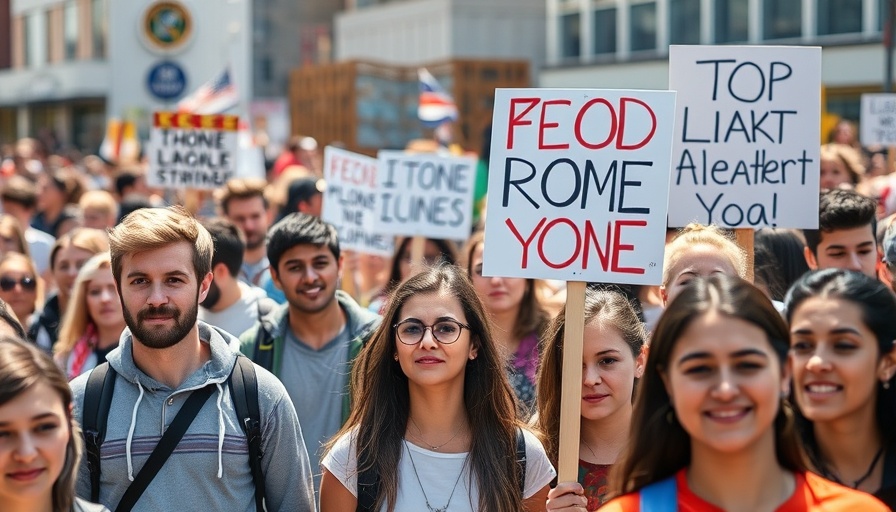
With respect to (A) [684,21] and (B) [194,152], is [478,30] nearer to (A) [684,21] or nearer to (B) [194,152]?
(A) [684,21]

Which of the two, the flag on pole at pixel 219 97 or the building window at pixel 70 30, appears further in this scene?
the building window at pixel 70 30

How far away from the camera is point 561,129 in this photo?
15.2 feet

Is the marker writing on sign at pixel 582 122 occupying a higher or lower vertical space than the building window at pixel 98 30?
lower

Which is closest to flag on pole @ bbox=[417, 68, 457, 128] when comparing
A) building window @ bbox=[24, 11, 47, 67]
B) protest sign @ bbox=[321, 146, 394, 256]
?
protest sign @ bbox=[321, 146, 394, 256]

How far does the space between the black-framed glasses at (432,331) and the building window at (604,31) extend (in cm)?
2817

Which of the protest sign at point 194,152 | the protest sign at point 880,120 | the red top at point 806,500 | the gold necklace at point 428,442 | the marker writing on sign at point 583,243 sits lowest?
the gold necklace at point 428,442

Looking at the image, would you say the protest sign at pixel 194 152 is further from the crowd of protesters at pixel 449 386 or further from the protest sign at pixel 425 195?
the crowd of protesters at pixel 449 386

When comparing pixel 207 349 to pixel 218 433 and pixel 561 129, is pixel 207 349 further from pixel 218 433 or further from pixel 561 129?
pixel 561 129

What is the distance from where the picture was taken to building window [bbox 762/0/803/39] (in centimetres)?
2706

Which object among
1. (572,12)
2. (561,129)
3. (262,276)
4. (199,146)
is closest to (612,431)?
(561,129)

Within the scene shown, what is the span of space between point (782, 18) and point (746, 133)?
2271 cm

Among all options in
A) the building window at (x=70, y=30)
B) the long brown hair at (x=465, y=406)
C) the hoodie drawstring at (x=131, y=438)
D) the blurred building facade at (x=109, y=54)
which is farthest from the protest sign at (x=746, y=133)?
the building window at (x=70, y=30)

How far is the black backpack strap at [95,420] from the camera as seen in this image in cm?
424

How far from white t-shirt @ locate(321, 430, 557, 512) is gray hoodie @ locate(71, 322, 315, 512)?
0.17 m
